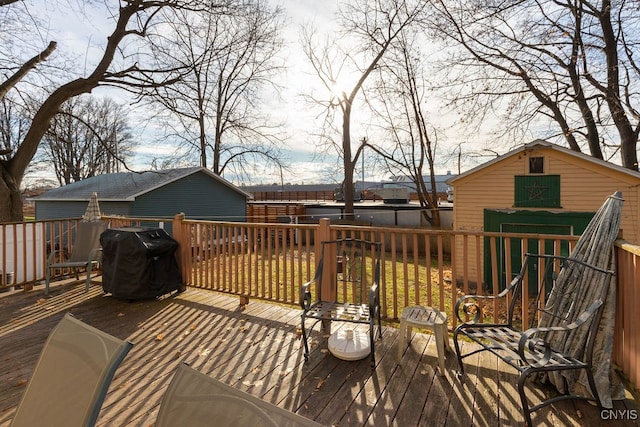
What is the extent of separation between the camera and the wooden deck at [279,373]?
2.08 meters

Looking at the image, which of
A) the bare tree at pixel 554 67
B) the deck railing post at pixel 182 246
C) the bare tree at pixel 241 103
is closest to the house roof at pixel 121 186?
the bare tree at pixel 241 103

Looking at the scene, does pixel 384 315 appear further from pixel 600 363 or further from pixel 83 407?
pixel 83 407

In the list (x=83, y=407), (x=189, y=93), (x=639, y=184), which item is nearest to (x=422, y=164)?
(x=639, y=184)

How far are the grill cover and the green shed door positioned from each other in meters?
7.32

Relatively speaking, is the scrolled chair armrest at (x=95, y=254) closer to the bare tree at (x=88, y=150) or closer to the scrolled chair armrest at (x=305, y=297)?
the scrolled chair armrest at (x=305, y=297)

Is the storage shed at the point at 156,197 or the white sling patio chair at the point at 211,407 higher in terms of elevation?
the storage shed at the point at 156,197

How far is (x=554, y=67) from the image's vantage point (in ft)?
32.1

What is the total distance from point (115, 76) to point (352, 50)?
10459 millimetres

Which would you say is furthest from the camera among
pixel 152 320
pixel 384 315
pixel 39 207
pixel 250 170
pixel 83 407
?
pixel 250 170

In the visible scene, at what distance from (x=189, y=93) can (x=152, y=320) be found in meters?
7.28

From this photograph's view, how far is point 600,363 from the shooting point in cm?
213

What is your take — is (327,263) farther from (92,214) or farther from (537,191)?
(537,191)

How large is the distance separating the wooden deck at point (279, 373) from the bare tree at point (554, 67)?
10.1 metres

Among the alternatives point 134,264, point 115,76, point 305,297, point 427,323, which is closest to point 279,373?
point 305,297
